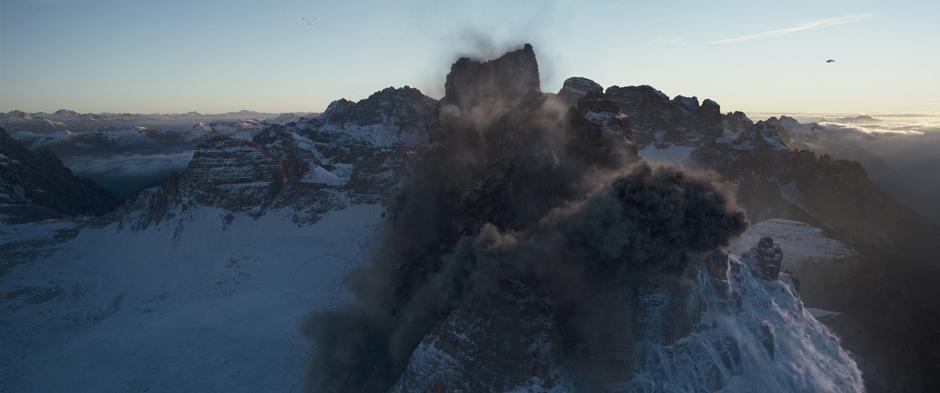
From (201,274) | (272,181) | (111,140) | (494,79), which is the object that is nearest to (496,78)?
Answer: (494,79)

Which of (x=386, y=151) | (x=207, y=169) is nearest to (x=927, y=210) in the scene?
(x=386, y=151)

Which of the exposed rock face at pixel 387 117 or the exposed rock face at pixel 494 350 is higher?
the exposed rock face at pixel 387 117

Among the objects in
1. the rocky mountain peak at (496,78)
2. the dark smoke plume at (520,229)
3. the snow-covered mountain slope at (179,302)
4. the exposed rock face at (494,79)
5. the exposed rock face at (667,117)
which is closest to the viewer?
the dark smoke plume at (520,229)

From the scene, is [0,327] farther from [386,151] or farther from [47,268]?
[386,151]

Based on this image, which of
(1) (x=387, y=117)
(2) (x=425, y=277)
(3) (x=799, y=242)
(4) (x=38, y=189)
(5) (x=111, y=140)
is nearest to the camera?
(2) (x=425, y=277)

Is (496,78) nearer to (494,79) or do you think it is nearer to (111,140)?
(494,79)

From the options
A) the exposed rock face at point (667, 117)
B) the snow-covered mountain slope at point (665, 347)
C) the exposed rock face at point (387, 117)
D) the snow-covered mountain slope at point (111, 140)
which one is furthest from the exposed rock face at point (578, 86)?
the snow-covered mountain slope at point (111, 140)

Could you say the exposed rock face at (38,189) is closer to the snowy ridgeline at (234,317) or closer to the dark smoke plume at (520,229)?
the snowy ridgeline at (234,317)

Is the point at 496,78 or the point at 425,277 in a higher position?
the point at 496,78
